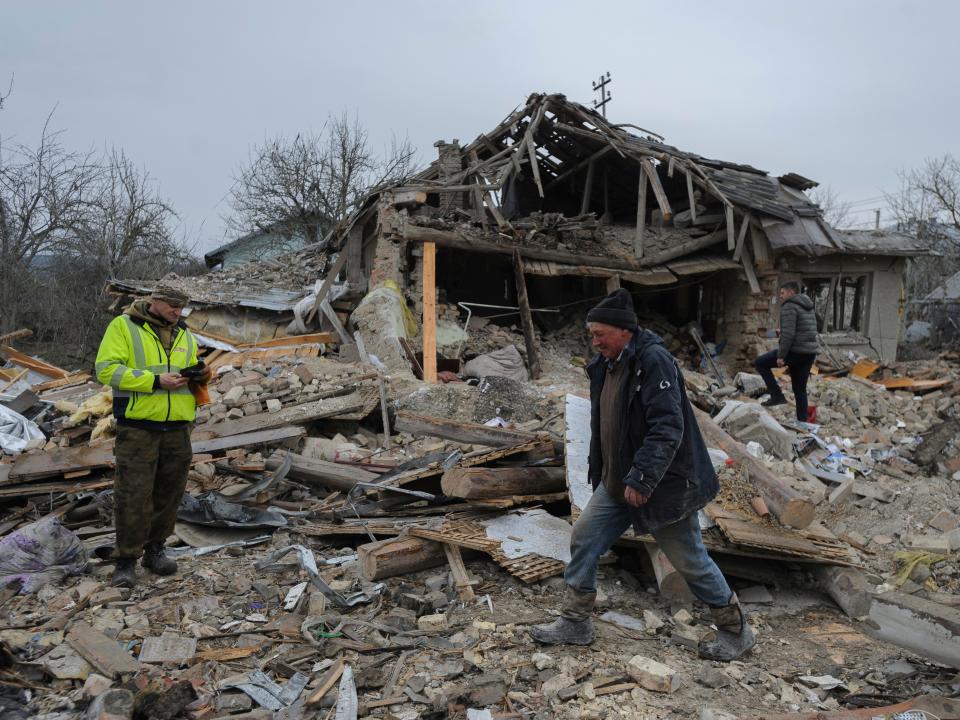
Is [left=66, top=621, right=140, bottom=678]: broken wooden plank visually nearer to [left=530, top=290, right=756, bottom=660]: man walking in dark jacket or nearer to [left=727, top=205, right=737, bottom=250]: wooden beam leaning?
[left=530, top=290, right=756, bottom=660]: man walking in dark jacket

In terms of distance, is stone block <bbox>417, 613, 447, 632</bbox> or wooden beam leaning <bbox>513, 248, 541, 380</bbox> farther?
wooden beam leaning <bbox>513, 248, 541, 380</bbox>

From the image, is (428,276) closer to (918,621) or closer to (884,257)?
(918,621)

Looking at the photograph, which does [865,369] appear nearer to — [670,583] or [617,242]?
[617,242]

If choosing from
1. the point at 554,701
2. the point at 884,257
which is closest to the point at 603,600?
the point at 554,701

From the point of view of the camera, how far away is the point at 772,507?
4.56m

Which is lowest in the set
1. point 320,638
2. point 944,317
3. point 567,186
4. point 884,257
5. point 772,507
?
point 320,638

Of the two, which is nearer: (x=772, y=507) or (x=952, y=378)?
(x=772, y=507)

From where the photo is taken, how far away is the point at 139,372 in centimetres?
397

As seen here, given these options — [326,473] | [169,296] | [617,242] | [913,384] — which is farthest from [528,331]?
[169,296]

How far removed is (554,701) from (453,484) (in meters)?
1.87

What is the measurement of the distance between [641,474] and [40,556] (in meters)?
4.12

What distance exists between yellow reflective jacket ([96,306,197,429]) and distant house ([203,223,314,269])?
20.3 m

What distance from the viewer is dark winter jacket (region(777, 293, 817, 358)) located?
7.73 meters

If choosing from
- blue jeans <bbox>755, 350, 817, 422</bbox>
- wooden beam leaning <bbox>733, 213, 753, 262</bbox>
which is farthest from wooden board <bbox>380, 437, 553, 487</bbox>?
wooden beam leaning <bbox>733, 213, 753, 262</bbox>
